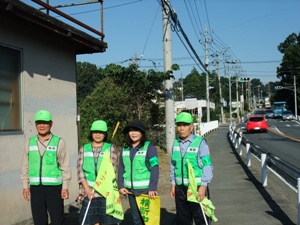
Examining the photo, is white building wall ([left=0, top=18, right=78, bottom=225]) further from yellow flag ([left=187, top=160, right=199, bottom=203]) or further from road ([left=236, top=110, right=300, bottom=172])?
road ([left=236, top=110, right=300, bottom=172])

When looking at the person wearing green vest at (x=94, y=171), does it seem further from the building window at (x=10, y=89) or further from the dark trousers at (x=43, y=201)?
the building window at (x=10, y=89)

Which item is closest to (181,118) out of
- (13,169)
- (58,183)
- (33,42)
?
(58,183)

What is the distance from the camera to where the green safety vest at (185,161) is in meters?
4.64

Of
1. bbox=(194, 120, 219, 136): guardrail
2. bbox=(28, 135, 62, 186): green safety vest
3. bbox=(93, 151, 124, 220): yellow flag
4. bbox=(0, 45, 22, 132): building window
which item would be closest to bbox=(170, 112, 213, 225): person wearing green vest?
bbox=(93, 151, 124, 220): yellow flag

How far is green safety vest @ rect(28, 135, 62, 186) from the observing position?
461cm

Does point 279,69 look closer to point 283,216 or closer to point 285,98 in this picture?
point 285,98

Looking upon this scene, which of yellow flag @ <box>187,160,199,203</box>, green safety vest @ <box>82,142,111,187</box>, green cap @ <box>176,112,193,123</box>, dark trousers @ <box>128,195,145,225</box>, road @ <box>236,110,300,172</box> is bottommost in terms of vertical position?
road @ <box>236,110,300,172</box>

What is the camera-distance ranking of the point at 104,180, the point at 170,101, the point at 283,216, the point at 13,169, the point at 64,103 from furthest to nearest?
the point at 170,101
the point at 64,103
the point at 283,216
the point at 13,169
the point at 104,180


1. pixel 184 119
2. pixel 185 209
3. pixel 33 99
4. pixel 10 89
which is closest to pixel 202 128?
pixel 33 99

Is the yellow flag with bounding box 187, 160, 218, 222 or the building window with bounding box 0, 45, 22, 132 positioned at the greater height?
the building window with bounding box 0, 45, 22, 132

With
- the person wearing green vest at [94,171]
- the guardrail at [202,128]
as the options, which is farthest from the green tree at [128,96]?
the person wearing green vest at [94,171]

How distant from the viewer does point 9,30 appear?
615 centimetres

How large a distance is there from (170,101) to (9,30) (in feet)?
30.9

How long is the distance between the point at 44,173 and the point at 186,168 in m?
1.68
